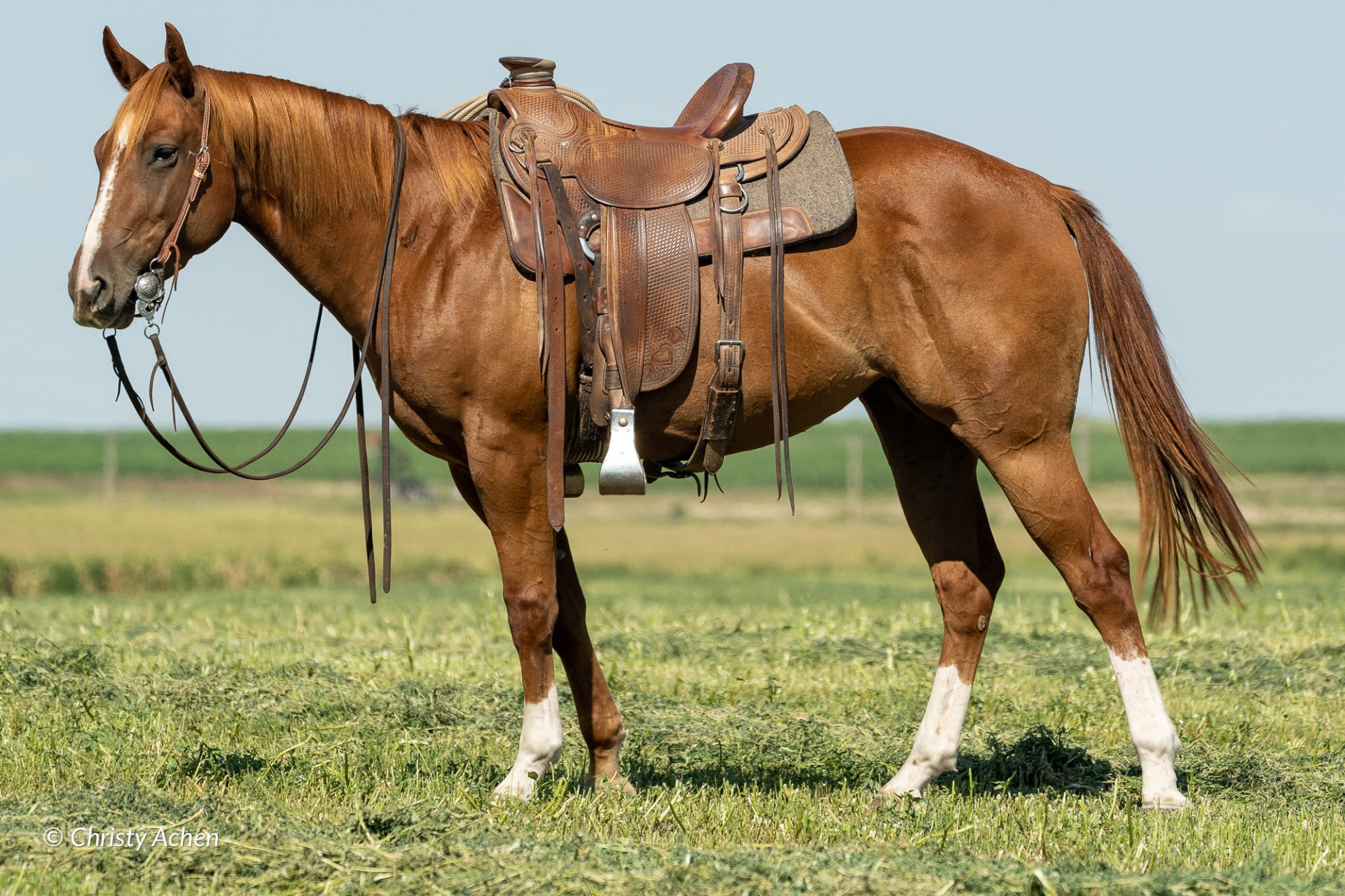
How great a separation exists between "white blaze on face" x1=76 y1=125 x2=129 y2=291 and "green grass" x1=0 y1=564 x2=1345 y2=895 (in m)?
1.69

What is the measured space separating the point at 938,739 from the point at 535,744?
1.54m

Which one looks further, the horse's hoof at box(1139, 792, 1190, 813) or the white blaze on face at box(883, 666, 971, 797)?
the white blaze on face at box(883, 666, 971, 797)

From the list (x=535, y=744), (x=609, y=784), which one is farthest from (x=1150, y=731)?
(x=535, y=744)

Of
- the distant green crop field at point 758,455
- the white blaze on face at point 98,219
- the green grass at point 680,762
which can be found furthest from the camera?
the distant green crop field at point 758,455

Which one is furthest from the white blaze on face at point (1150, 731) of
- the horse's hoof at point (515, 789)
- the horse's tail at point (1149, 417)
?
the horse's hoof at point (515, 789)

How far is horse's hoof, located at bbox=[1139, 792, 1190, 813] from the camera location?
459 centimetres

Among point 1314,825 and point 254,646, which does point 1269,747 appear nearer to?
point 1314,825

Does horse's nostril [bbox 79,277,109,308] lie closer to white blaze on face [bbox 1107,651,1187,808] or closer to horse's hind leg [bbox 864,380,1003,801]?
horse's hind leg [bbox 864,380,1003,801]

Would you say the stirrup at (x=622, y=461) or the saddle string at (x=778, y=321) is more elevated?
the saddle string at (x=778, y=321)

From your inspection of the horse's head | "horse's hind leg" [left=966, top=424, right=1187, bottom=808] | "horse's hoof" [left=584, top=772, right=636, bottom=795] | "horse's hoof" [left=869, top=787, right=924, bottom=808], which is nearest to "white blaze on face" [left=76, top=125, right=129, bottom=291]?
the horse's head

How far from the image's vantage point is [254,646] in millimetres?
8148

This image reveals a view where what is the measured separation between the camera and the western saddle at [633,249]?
457 centimetres

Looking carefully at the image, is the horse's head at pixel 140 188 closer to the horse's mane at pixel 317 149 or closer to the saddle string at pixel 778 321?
the horse's mane at pixel 317 149

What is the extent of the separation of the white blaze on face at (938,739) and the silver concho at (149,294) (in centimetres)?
311
